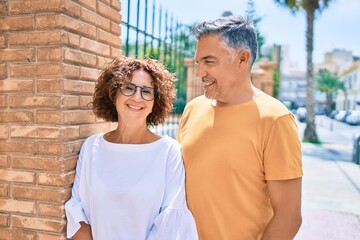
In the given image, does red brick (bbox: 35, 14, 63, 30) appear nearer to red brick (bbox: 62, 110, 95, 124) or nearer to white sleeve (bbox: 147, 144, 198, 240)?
red brick (bbox: 62, 110, 95, 124)

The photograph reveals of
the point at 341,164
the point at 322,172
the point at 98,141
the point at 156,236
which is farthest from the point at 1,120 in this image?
the point at 341,164

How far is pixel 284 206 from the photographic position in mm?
1763

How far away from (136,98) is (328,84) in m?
74.8

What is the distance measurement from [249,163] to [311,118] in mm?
16224

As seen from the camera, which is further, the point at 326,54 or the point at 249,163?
the point at 326,54

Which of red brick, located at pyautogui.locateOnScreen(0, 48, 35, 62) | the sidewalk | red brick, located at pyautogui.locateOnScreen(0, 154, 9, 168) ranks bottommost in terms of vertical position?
the sidewalk

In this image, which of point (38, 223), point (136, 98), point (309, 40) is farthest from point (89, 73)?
point (309, 40)

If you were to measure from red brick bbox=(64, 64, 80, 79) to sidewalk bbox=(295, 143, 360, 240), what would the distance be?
3.41 metres

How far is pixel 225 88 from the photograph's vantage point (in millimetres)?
1979

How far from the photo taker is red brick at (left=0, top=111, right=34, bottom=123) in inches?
84.4

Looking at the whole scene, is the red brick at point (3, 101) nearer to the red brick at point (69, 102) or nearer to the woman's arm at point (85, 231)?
the red brick at point (69, 102)

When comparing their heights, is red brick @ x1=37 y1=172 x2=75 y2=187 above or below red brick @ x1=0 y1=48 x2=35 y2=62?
below

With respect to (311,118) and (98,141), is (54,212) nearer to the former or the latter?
(98,141)

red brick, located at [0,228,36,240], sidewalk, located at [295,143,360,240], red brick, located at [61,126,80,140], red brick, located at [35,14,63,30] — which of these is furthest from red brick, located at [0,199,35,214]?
sidewalk, located at [295,143,360,240]
